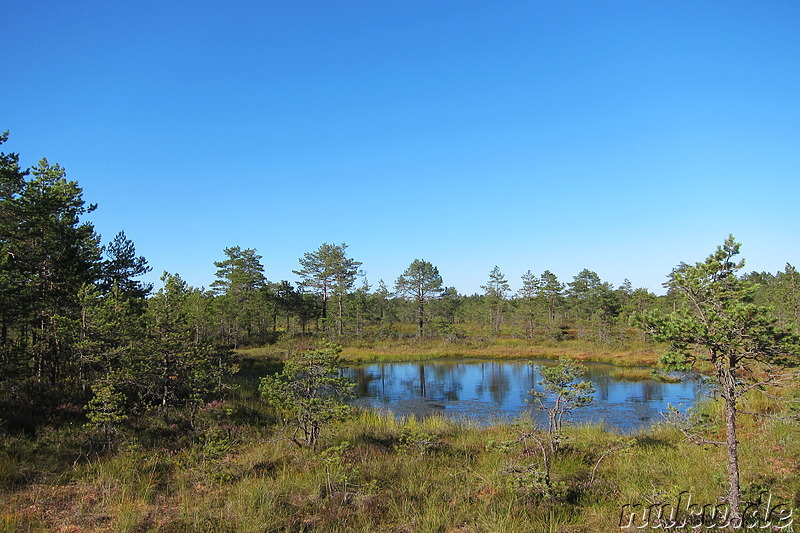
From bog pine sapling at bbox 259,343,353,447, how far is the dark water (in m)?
4.27

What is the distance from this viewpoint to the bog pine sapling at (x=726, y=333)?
14.0 ft

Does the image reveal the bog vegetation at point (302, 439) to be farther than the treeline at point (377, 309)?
No

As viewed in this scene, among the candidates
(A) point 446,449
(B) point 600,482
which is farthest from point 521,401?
(B) point 600,482

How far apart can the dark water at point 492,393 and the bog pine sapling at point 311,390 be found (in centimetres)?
427

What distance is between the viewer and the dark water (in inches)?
683

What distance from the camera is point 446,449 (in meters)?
9.48

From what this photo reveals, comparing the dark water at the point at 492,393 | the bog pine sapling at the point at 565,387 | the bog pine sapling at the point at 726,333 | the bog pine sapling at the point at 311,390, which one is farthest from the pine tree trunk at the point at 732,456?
the dark water at the point at 492,393

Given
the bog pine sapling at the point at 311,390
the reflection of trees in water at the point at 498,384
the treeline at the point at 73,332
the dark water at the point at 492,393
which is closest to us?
the bog pine sapling at the point at 311,390

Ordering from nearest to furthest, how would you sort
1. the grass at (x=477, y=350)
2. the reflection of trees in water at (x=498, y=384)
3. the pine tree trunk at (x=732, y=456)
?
the pine tree trunk at (x=732, y=456) → the reflection of trees in water at (x=498, y=384) → the grass at (x=477, y=350)

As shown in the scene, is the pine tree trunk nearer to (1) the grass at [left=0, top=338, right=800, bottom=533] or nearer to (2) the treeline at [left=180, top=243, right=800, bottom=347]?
(1) the grass at [left=0, top=338, right=800, bottom=533]

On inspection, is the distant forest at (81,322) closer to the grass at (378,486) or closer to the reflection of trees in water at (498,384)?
the grass at (378,486)

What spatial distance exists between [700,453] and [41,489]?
1207cm

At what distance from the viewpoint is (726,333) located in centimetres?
439

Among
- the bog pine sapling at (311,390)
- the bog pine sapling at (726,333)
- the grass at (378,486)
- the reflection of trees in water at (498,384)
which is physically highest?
the bog pine sapling at (726,333)
